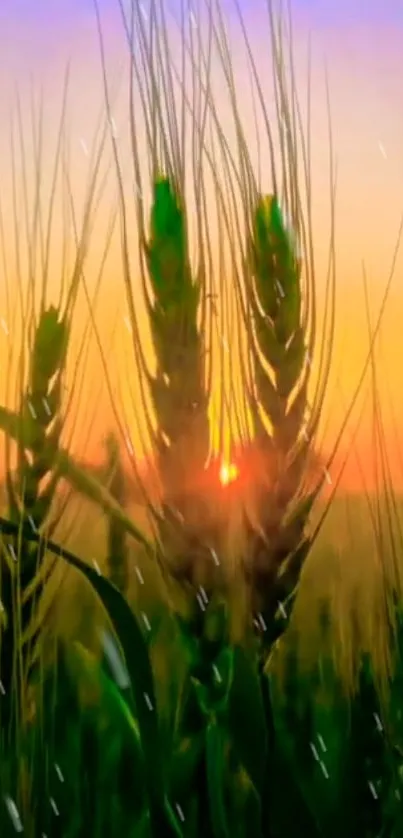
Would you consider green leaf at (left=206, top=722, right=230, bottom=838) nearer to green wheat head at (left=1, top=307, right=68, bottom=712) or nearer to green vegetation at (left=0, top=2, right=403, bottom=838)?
green vegetation at (left=0, top=2, right=403, bottom=838)

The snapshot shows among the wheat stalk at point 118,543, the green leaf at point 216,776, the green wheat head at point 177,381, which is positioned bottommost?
the green leaf at point 216,776

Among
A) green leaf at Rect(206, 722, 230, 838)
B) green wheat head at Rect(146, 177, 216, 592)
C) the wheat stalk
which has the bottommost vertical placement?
green leaf at Rect(206, 722, 230, 838)

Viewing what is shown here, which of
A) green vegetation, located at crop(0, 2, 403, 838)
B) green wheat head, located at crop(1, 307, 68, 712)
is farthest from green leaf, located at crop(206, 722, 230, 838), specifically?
green wheat head, located at crop(1, 307, 68, 712)

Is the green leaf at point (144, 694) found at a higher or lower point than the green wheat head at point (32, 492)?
lower

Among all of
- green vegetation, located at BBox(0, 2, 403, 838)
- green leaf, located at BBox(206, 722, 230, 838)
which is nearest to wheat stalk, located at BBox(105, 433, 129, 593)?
green vegetation, located at BBox(0, 2, 403, 838)

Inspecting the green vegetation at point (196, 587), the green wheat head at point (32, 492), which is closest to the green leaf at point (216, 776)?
the green vegetation at point (196, 587)

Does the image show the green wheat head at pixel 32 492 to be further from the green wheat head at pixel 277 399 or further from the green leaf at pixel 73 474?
the green wheat head at pixel 277 399

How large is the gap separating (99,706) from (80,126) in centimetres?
36

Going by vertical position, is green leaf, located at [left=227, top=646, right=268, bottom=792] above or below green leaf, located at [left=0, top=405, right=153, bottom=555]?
below

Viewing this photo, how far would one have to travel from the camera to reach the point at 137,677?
498mm

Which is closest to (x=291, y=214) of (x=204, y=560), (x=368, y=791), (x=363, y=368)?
(x=363, y=368)

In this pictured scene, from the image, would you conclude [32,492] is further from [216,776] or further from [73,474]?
[216,776]

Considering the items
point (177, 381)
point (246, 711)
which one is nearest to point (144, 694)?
point (246, 711)

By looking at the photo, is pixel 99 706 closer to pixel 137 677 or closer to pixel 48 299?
pixel 137 677
